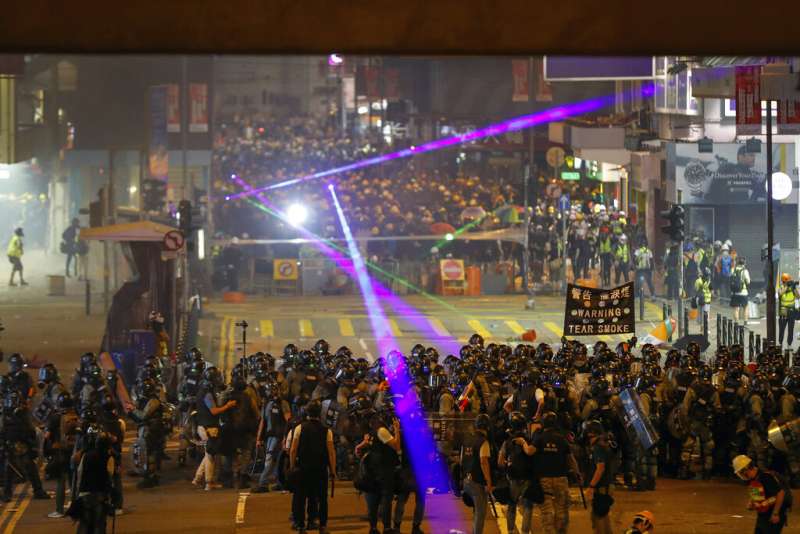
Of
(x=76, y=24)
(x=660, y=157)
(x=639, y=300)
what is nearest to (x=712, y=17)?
(x=76, y=24)

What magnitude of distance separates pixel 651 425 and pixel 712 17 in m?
11.3

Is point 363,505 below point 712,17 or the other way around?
below

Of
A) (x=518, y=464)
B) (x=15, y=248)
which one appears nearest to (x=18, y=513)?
(x=518, y=464)

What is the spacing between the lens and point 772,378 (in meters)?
19.7

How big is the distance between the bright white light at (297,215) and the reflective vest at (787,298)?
23670 millimetres

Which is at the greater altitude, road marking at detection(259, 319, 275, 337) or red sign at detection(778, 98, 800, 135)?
red sign at detection(778, 98, 800, 135)

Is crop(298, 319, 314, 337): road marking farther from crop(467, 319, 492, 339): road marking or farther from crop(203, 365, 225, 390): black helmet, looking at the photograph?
crop(203, 365, 225, 390): black helmet

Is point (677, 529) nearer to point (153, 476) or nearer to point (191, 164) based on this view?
point (153, 476)

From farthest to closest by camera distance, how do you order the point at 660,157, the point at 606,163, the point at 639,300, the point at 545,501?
the point at 606,163, the point at 660,157, the point at 639,300, the point at 545,501

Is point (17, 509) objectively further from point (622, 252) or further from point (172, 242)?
point (622, 252)

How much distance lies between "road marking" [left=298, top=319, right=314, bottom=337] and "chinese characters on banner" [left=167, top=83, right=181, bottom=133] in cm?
2775

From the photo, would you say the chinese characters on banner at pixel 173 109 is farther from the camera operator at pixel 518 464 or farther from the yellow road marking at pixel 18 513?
the camera operator at pixel 518 464

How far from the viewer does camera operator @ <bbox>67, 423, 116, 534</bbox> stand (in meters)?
15.0

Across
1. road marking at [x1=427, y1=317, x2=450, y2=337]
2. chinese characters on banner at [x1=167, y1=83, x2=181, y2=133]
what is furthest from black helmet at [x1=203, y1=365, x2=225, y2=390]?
chinese characters on banner at [x1=167, y1=83, x2=181, y2=133]
